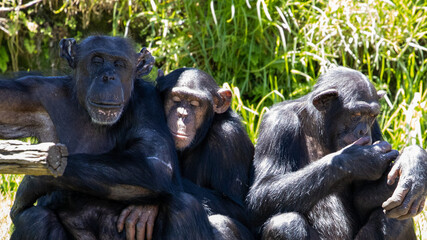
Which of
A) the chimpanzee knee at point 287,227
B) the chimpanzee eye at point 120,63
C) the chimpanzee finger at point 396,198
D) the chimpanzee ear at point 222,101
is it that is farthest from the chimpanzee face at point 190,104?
the chimpanzee finger at point 396,198

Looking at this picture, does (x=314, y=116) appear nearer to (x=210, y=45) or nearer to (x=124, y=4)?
(x=210, y=45)

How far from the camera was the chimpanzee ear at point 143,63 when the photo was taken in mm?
6281

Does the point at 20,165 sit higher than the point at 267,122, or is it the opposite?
the point at 20,165

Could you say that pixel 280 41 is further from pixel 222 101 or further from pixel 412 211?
pixel 412 211

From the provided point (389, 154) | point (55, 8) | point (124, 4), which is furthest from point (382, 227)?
point (55, 8)

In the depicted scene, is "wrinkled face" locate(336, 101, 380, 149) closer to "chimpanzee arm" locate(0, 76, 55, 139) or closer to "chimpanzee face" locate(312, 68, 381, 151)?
"chimpanzee face" locate(312, 68, 381, 151)

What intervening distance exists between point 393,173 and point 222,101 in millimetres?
1635

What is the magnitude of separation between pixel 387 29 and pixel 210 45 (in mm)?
2165

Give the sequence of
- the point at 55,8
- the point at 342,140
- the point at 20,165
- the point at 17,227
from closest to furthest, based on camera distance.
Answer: the point at 20,165 → the point at 17,227 → the point at 342,140 → the point at 55,8

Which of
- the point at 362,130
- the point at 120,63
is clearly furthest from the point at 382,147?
the point at 120,63

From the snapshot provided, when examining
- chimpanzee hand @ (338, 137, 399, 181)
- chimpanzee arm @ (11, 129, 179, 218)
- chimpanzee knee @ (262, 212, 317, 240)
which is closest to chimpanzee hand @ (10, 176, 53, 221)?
chimpanzee arm @ (11, 129, 179, 218)

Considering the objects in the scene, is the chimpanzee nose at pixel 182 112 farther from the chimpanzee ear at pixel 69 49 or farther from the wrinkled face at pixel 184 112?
the chimpanzee ear at pixel 69 49

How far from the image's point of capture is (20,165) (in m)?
4.18

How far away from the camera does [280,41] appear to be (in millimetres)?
9625
